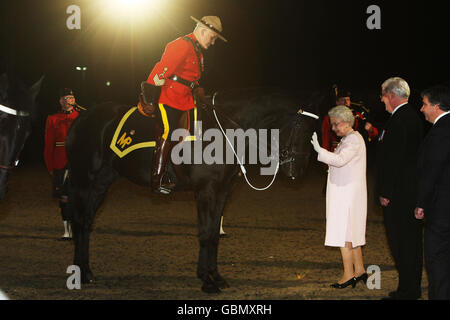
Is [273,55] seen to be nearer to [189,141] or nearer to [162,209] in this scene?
[162,209]

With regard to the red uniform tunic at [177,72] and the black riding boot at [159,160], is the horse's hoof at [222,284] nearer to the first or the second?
the black riding boot at [159,160]

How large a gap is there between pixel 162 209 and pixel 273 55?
18509mm

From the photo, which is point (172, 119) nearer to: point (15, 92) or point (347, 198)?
point (15, 92)

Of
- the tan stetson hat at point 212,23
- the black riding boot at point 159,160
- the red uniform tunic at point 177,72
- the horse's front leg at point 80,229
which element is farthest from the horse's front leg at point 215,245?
the tan stetson hat at point 212,23

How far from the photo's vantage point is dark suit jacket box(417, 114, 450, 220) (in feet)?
14.6

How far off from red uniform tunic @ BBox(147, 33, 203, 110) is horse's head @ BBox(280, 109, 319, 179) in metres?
1.16

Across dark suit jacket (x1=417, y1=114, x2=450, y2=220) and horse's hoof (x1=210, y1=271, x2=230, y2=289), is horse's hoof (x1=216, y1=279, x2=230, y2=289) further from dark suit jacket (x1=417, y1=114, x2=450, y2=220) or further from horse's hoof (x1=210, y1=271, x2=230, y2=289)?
dark suit jacket (x1=417, y1=114, x2=450, y2=220)

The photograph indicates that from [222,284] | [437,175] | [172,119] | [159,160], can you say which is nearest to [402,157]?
[437,175]

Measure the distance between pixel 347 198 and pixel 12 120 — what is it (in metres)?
3.69

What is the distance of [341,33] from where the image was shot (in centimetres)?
2508

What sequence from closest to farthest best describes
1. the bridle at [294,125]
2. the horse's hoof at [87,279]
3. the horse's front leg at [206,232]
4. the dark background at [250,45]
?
the bridle at [294,125]
the horse's front leg at [206,232]
the horse's hoof at [87,279]
the dark background at [250,45]

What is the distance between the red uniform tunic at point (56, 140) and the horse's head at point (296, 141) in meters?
4.30

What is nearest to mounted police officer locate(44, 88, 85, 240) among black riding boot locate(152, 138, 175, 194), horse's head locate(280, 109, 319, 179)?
black riding boot locate(152, 138, 175, 194)

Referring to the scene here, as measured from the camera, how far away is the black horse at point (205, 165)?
5617 millimetres
